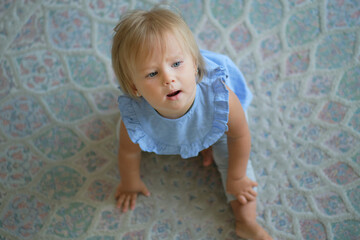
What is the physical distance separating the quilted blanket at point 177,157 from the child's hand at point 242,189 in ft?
0.23

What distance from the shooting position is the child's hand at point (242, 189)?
37.6 inches

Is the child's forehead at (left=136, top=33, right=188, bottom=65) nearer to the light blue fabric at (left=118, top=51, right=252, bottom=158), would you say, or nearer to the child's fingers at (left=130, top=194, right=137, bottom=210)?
the light blue fabric at (left=118, top=51, right=252, bottom=158)

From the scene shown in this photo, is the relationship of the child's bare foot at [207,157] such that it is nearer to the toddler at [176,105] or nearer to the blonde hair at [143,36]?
the toddler at [176,105]

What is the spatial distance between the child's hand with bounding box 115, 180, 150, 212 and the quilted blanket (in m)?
0.02

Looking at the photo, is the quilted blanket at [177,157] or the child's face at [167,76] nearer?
the child's face at [167,76]

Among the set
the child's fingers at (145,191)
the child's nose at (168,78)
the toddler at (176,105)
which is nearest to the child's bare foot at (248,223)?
the toddler at (176,105)

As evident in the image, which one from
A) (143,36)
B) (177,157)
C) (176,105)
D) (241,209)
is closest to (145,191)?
(177,157)

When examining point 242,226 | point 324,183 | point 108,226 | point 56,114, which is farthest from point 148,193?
point 324,183

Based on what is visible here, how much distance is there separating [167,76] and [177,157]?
47cm

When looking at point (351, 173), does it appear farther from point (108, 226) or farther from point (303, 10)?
point (108, 226)

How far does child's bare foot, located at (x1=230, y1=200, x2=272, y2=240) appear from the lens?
37.1 inches

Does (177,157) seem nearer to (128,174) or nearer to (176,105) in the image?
(128,174)

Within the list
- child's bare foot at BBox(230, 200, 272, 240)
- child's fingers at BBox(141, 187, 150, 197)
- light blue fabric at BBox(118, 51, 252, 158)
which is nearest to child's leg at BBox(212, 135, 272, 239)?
child's bare foot at BBox(230, 200, 272, 240)

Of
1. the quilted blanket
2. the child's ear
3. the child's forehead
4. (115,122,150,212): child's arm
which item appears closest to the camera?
the child's forehead
